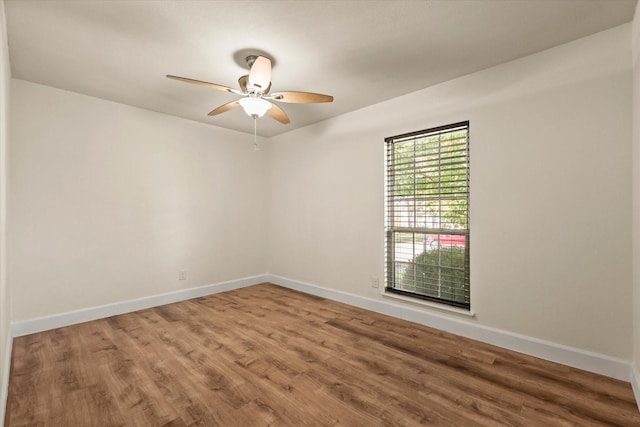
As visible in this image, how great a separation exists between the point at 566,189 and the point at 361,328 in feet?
7.06

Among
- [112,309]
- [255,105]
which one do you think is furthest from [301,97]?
[112,309]

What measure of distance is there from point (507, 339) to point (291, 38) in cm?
303

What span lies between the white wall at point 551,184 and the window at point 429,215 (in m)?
0.13

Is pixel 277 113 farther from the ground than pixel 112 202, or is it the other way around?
pixel 277 113

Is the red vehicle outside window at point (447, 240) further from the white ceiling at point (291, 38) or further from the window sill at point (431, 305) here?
the white ceiling at point (291, 38)

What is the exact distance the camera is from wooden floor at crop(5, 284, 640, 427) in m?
1.76

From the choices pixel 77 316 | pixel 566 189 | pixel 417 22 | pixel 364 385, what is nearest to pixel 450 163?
pixel 566 189

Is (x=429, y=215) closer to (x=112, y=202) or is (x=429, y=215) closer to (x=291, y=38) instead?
(x=291, y=38)

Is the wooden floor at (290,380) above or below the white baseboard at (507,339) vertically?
below

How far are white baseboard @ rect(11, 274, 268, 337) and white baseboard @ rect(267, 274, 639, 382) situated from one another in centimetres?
181

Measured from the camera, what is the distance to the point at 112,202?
11.4 ft

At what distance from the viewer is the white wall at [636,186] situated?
1916mm

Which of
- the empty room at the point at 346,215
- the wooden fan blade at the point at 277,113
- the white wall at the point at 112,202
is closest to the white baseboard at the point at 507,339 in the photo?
the empty room at the point at 346,215

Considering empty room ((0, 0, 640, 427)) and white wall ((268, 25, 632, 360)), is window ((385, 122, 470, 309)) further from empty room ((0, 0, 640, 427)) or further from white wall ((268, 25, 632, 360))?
white wall ((268, 25, 632, 360))
